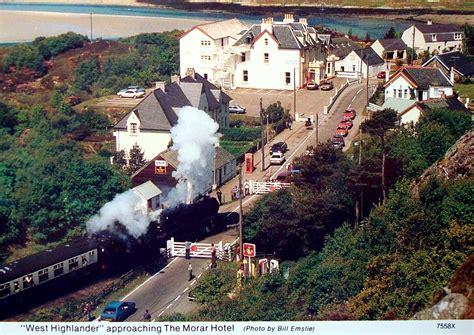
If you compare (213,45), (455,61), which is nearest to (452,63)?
(455,61)

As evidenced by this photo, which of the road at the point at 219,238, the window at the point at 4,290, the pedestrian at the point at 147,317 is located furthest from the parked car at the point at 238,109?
the window at the point at 4,290

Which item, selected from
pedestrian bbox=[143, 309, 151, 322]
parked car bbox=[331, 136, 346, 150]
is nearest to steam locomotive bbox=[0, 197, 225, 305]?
pedestrian bbox=[143, 309, 151, 322]

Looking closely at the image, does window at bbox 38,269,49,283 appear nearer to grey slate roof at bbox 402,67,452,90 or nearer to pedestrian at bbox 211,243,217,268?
pedestrian at bbox 211,243,217,268

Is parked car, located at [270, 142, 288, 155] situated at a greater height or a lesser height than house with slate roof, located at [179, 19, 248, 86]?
lesser

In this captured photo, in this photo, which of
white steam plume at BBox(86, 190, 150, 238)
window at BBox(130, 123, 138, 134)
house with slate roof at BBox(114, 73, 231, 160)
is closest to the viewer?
white steam plume at BBox(86, 190, 150, 238)

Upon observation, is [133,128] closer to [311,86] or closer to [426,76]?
[311,86]

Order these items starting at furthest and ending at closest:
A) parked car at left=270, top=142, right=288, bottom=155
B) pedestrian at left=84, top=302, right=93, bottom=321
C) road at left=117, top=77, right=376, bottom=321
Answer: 1. parked car at left=270, top=142, right=288, bottom=155
2. road at left=117, top=77, right=376, bottom=321
3. pedestrian at left=84, top=302, right=93, bottom=321

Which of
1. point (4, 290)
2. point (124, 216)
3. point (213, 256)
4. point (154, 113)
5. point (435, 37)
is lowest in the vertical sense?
point (4, 290)
